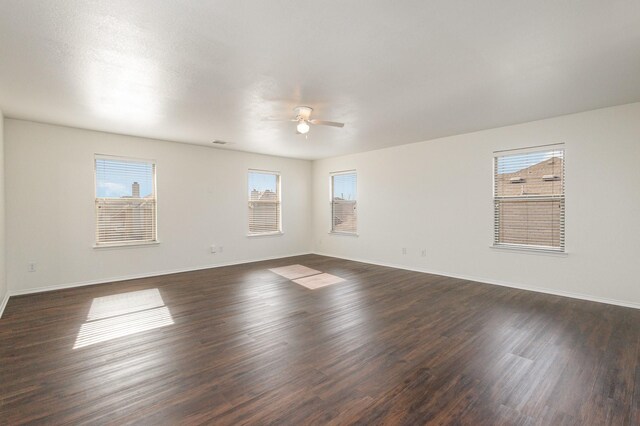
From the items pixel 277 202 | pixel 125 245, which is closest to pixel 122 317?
pixel 125 245

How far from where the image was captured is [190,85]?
10.0 feet

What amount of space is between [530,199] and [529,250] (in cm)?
76

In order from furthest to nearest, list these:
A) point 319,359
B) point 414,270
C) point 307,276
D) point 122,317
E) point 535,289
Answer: point 414,270, point 307,276, point 535,289, point 122,317, point 319,359

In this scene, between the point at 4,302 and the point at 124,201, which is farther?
the point at 124,201

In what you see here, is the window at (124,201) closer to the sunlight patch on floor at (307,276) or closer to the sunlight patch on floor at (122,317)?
the sunlight patch on floor at (122,317)

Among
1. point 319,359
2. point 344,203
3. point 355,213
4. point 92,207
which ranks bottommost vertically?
point 319,359

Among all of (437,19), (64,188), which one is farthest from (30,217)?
(437,19)

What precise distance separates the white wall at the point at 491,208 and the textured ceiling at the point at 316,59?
528 mm

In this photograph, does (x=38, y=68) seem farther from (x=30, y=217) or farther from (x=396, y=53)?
(x=396, y=53)

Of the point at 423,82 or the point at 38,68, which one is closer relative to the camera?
the point at 38,68

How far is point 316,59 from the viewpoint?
254cm

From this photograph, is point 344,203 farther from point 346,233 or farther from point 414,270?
point 414,270

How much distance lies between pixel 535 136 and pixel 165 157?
20.2 ft

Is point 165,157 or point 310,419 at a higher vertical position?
point 165,157
